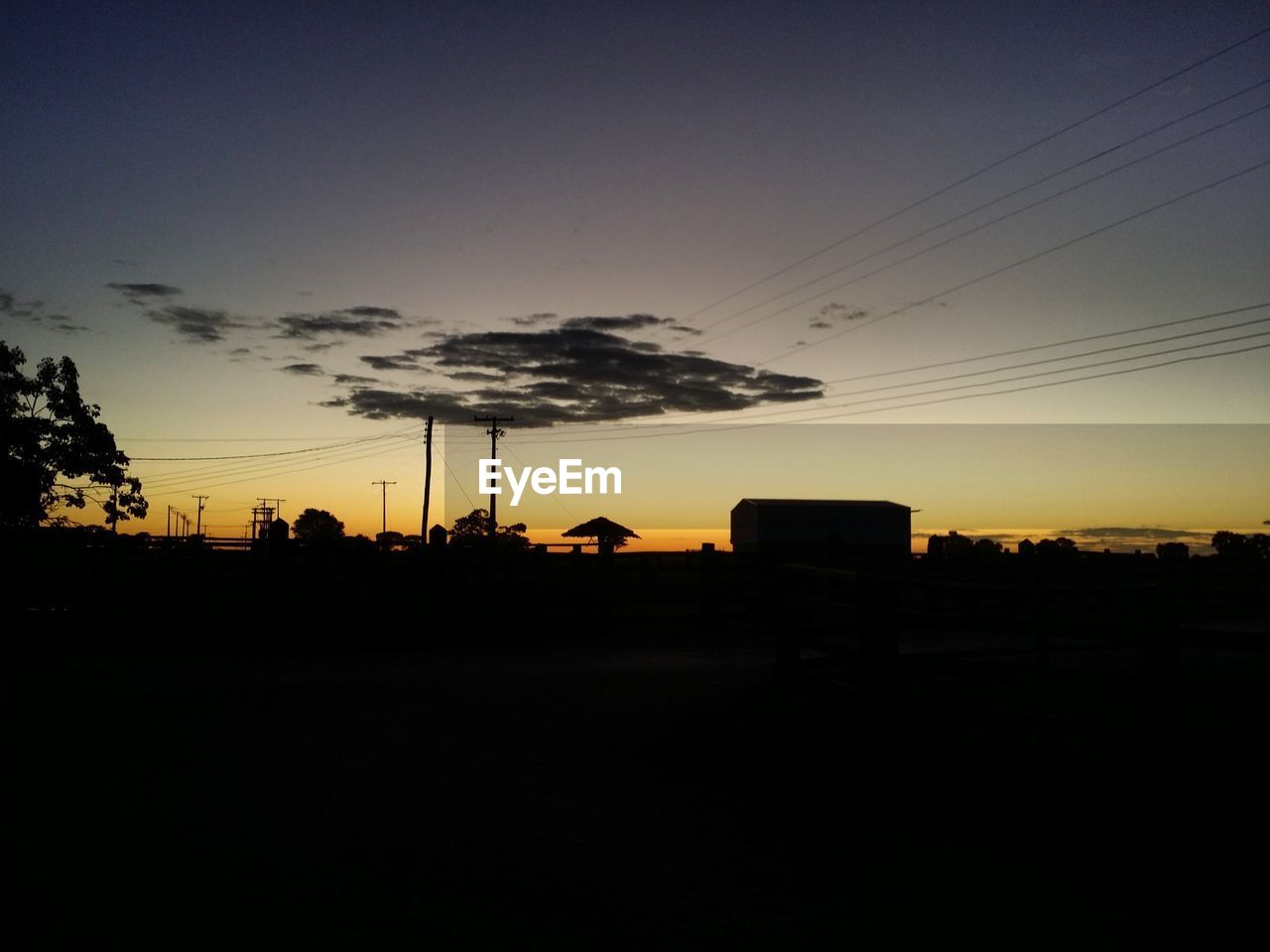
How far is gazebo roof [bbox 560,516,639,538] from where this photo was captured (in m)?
55.0

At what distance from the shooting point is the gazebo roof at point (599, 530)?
55.0 meters

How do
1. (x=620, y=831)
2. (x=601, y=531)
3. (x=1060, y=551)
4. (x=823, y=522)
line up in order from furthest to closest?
(x=823, y=522)
(x=601, y=531)
(x=1060, y=551)
(x=620, y=831)

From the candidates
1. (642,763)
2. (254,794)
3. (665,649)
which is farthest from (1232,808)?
(665,649)

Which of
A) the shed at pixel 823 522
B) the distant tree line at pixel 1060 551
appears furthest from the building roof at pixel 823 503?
the distant tree line at pixel 1060 551

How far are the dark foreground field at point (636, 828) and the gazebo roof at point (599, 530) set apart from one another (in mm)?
45478

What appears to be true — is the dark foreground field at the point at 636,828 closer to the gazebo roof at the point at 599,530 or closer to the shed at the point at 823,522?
the gazebo roof at the point at 599,530

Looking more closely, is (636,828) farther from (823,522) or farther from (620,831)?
(823,522)

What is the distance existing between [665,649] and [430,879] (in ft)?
36.9

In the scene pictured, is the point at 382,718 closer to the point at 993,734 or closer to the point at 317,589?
the point at 993,734

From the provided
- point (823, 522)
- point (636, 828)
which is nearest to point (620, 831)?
point (636, 828)

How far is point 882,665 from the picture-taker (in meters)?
7.59

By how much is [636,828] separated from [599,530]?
49422 millimetres

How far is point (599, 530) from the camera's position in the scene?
55.0 m

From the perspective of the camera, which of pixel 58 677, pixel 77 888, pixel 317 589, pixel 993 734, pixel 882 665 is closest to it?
pixel 77 888
